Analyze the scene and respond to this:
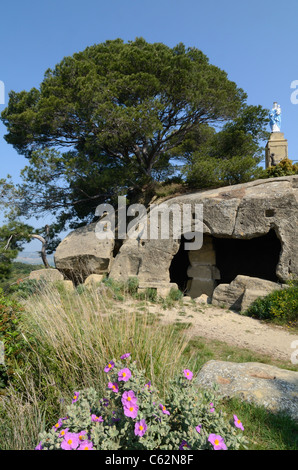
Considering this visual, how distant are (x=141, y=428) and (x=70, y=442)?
16.1 inches

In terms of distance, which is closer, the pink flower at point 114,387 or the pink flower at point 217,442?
the pink flower at point 217,442

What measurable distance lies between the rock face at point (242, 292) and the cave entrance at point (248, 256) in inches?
98.0

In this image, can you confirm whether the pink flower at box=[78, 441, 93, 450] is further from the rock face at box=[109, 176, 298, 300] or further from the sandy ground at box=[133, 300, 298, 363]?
the rock face at box=[109, 176, 298, 300]

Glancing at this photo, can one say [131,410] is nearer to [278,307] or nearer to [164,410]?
[164,410]

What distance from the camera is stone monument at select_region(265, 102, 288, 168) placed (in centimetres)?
1861

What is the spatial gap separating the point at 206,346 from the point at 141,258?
15.5 ft

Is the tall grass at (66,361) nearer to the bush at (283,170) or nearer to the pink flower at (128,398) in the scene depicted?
the pink flower at (128,398)

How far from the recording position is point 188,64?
39.7 feet

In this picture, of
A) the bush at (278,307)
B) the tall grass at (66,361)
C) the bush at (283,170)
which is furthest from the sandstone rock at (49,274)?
the bush at (283,170)

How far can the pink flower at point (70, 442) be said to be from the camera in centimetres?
185

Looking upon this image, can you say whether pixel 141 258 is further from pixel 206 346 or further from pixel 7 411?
pixel 7 411

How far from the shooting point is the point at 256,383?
350 centimetres

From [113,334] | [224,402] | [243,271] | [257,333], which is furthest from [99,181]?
[224,402]

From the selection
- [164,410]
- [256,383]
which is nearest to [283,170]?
[256,383]
